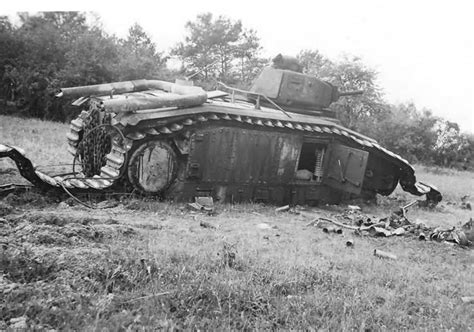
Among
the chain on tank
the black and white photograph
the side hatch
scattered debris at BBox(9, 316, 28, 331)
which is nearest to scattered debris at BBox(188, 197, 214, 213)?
the black and white photograph

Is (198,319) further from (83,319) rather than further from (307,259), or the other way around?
(307,259)

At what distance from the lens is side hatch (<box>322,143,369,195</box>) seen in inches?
316

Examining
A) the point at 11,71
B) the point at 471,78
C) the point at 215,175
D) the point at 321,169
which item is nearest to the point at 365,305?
the point at 471,78

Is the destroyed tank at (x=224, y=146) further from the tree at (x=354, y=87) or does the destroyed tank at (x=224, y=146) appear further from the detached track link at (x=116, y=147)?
the tree at (x=354, y=87)

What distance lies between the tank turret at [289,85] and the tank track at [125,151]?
850 millimetres

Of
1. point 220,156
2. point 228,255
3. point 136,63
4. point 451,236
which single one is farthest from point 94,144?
point 451,236

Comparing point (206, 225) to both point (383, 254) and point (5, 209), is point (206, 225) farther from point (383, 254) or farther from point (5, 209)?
point (5, 209)

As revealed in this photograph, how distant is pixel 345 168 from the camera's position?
834 cm

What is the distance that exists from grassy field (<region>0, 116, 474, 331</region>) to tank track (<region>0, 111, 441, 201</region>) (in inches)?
15.7

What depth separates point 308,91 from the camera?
9062 mm

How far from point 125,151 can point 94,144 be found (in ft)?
4.16

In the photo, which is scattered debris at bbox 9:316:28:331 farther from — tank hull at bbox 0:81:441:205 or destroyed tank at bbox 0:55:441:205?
tank hull at bbox 0:81:441:205

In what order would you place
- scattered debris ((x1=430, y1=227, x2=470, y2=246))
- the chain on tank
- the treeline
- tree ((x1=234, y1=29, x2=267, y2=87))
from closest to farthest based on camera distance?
the treeline < tree ((x1=234, y1=29, x2=267, y2=87)) < scattered debris ((x1=430, y1=227, x2=470, y2=246)) < the chain on tank

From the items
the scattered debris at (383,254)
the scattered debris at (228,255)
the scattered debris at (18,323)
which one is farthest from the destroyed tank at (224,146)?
the scattered debris at (383,254)
